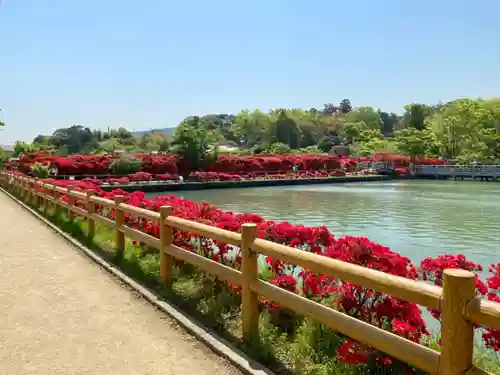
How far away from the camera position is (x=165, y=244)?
601 centimetres

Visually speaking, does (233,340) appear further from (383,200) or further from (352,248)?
(383,200)

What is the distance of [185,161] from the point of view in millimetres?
45156

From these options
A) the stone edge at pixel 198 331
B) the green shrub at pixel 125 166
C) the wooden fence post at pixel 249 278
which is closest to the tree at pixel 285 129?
the green shrub at pixel 125 166

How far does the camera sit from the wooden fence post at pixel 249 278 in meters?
4.18

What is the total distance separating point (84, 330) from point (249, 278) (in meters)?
1.69

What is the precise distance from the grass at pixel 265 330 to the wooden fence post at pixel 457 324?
3.48 feet

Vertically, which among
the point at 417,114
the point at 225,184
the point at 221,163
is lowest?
the point at 225,184

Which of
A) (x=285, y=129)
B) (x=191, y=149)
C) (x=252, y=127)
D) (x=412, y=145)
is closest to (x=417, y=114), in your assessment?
(x=285, y=129)

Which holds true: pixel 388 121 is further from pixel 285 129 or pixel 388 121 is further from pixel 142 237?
pixel 142 237

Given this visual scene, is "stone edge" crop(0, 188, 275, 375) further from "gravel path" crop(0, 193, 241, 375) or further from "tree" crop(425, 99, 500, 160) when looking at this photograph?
"tree" crop(425, 99, 500, 160)

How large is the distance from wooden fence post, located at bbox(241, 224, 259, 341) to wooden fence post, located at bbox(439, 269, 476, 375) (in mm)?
1930

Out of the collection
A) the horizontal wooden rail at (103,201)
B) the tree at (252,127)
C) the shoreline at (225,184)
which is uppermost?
the tree at (252,127)

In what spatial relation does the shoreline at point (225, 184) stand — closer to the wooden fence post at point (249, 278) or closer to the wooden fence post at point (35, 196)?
the wooden fence post at point (35, 196)

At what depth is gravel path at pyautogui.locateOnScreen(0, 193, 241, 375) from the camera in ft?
12.7
